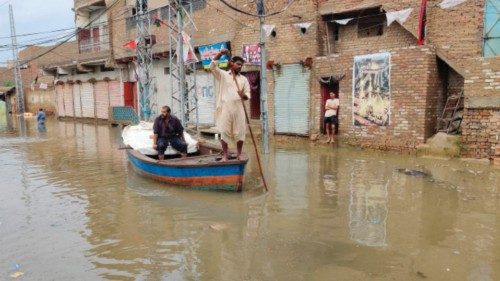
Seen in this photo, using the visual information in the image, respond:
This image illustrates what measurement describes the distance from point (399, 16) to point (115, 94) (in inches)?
787

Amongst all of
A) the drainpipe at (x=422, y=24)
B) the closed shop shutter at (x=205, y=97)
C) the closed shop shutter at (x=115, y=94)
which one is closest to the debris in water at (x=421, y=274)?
the drainpipe at (x=422, y=24)

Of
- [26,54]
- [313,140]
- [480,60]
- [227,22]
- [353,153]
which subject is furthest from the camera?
[26,54]

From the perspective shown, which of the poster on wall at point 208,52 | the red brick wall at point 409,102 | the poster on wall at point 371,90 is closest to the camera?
the red brick wall at point 409,102

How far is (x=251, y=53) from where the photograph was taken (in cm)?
1702

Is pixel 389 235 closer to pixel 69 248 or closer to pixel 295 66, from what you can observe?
pixel 69 248

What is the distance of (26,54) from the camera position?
1758 inches

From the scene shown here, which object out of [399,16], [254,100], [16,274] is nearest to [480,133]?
[399,16]

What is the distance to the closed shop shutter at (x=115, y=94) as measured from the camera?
27.7 m

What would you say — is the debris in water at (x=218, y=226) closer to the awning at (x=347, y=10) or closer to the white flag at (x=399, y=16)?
the white flag at (x=399, y=16)

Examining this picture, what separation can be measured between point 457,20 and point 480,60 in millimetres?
1504

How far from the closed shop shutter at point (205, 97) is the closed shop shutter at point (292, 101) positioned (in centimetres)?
422

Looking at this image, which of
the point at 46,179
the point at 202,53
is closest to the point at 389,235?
the point at 46,179

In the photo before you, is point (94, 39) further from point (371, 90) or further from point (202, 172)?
point (202, 172)

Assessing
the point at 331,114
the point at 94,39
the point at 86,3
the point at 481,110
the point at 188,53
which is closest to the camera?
the point at 481,110
